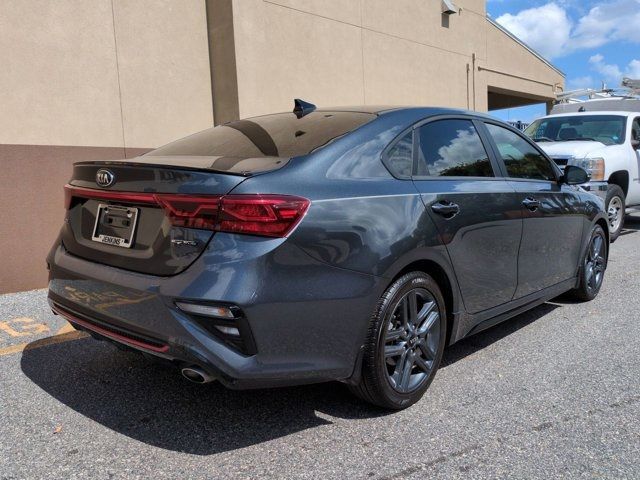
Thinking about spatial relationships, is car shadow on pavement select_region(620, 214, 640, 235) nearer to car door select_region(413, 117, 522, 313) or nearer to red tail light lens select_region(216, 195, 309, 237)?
car door select_region(413, 117, 522, 313)

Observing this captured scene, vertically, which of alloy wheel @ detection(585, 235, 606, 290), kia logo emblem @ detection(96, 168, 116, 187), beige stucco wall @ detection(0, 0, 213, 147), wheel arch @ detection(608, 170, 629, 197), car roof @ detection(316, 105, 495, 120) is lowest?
alloy wheel @ detection(585, 235, 606, 290)

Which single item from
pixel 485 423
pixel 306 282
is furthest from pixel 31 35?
pixel 485 423

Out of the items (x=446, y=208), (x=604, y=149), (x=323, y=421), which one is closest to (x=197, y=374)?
(x=323, y=421)

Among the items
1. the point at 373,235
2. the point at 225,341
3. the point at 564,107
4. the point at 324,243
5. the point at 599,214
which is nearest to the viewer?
the point at 225,341

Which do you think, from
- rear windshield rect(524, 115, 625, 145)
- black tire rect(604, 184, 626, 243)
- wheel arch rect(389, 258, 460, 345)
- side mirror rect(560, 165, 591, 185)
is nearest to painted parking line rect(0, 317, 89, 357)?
wheel arch rect(389, 258, 460, 345)

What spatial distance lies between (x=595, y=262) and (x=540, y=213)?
1.60m

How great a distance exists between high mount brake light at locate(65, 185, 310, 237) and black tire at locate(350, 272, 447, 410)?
2.28ft

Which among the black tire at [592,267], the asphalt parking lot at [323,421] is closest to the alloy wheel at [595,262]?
the black tire at [592,267]

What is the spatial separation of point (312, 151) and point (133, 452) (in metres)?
1.65

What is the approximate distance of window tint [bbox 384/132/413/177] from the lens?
10.2 feet

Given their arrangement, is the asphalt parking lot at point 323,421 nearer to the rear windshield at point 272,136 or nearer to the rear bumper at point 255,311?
the rear bumper at point 255,311

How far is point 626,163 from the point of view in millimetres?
8922

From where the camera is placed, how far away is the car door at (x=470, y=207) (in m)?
3.31

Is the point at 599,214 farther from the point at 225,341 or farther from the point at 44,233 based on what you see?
the point at 44,233
